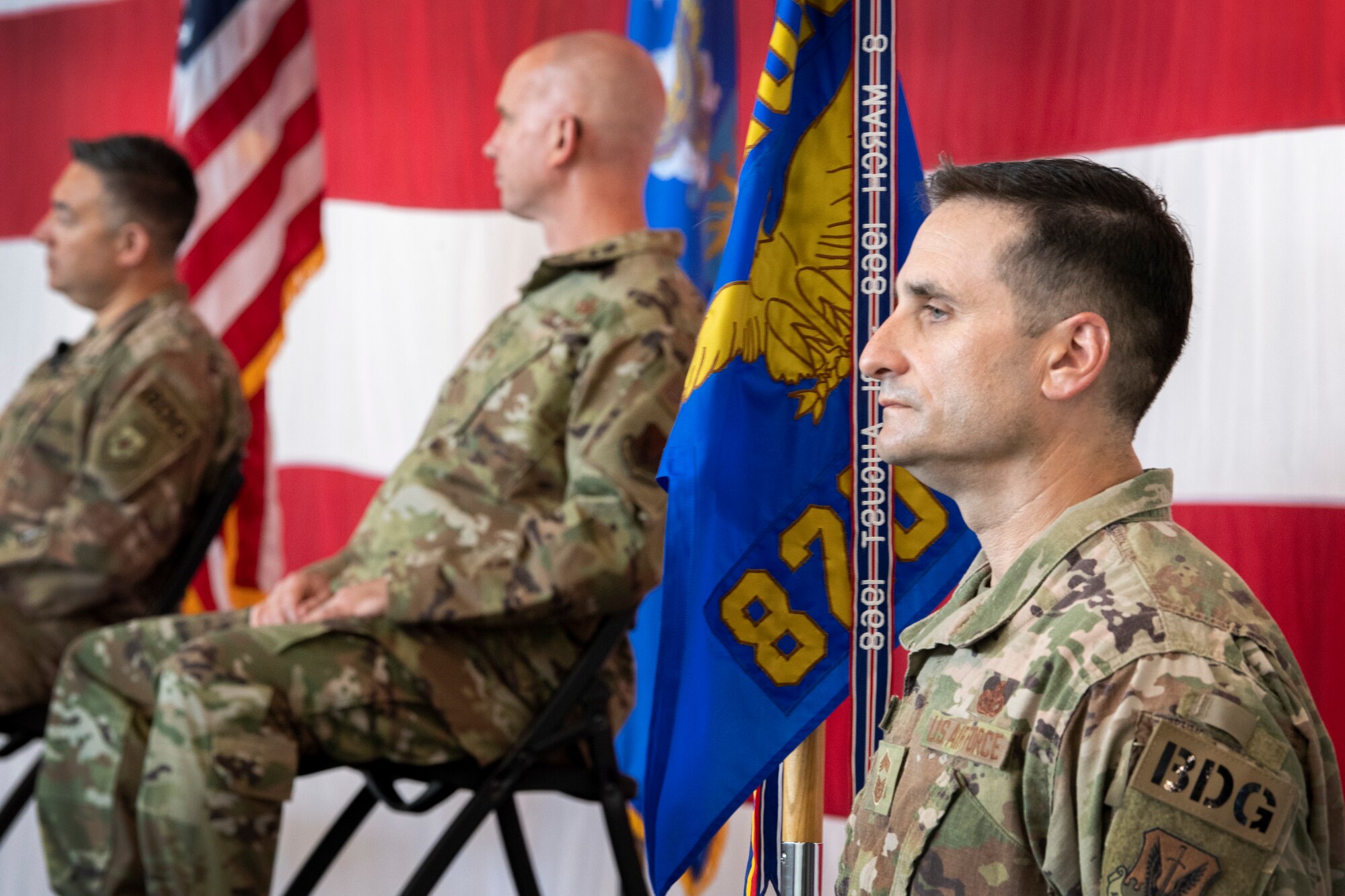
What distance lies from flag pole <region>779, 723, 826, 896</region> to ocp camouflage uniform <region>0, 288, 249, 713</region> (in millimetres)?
1395

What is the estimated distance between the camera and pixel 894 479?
149 cm

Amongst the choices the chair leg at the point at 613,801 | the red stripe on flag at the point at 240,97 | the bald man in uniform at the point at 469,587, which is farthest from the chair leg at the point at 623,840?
the red stripe on flag at the point at 240,97

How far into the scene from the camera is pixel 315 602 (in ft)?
6.63

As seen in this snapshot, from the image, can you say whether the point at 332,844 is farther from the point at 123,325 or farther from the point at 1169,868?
the point at 1169,868

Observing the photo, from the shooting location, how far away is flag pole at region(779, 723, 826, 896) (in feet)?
4.72

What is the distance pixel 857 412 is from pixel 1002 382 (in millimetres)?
408

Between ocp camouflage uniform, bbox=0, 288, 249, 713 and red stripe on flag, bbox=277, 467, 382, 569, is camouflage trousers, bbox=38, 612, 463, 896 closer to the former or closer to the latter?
ocp camouflage uniform, bbox=0, 288, 249, 713

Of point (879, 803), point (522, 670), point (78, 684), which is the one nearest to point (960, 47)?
point (522, 670)

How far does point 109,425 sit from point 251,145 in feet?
2.77

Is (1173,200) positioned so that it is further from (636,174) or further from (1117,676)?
(1117,676)

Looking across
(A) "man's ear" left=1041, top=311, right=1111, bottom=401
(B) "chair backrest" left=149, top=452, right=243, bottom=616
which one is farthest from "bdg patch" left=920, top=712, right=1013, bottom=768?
(B) "chair backrest" left=149, top=452, right=243, bottom=616

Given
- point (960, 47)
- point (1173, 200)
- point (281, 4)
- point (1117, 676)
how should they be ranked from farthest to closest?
point (281, 4), point (960, 47), point (1173, 200), point (1117, 676)

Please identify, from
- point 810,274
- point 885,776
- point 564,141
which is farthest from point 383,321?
point 885,776

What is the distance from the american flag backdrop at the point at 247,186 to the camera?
299 cm
